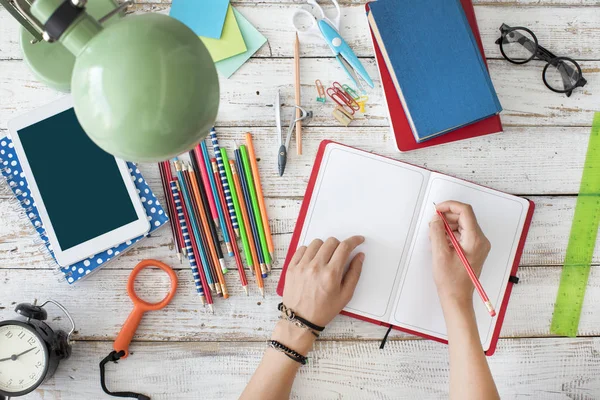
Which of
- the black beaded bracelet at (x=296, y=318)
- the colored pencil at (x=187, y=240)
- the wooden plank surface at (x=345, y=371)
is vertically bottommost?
the wooden plank surface at (x=345, y=371)

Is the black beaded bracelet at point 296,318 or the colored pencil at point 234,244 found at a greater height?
the colored pencil at point 234,244

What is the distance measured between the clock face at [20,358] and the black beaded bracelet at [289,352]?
44 cm

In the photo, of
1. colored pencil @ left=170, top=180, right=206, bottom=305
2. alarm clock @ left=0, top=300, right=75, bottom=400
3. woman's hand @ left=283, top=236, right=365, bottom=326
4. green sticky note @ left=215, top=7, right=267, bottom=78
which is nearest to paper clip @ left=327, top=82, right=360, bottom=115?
green sticky note @ left=215, top=7, right=267, bottom=78

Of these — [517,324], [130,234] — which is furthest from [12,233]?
[517,324]

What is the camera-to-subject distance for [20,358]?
889 mm

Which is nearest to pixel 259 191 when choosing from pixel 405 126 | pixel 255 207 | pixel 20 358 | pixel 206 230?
pixel 255 207

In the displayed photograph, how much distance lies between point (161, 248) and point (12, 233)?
12.5 inches

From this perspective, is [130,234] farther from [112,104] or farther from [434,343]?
[434,343]

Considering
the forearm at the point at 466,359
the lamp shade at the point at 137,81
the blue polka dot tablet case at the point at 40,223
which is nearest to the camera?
the lamp shade at the point at 137,81

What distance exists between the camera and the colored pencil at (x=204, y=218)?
97cm

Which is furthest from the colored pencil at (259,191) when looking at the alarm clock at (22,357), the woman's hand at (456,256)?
the alarm clock at (22,357)

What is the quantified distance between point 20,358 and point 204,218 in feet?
1.42

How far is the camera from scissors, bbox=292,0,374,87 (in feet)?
3.21

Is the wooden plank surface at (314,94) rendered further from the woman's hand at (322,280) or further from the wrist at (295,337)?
the wrist at (295,337)
